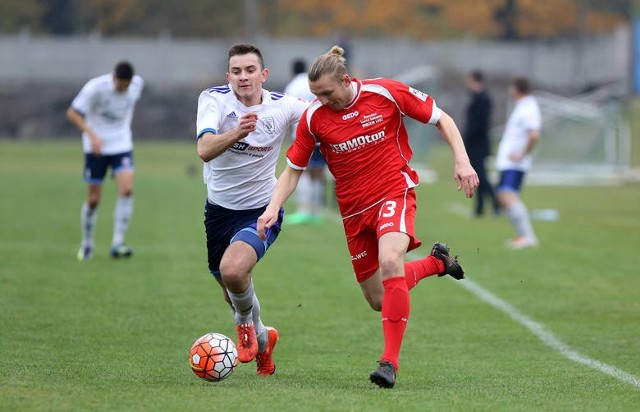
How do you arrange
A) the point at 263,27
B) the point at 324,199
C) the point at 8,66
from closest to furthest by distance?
the point at 324,199 < the point at 8,66 < the point at 263,27

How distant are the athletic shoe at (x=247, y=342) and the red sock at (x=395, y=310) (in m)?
1.03

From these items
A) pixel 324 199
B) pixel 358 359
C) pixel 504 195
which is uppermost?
pixel 358 359

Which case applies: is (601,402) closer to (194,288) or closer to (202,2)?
(194,288)

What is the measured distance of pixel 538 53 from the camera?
2142 inches

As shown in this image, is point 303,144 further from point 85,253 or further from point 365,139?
point 85,253

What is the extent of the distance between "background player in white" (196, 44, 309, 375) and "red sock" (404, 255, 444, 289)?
0.92m

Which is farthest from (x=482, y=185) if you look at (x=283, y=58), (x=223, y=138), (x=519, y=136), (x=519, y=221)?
(x=283, y=58)

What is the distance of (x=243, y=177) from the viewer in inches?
314

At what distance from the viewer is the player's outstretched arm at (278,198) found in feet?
24.2

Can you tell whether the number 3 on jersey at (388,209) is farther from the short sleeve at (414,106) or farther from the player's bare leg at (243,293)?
the player's bare leg at (243,293)

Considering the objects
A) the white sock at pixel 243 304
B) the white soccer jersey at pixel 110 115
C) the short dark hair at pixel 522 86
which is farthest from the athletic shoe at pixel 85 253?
the white sock at pixel 243 304

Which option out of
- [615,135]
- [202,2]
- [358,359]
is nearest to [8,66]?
[202,2]

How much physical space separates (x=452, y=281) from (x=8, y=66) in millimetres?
40917

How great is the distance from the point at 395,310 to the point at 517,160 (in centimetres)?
919
